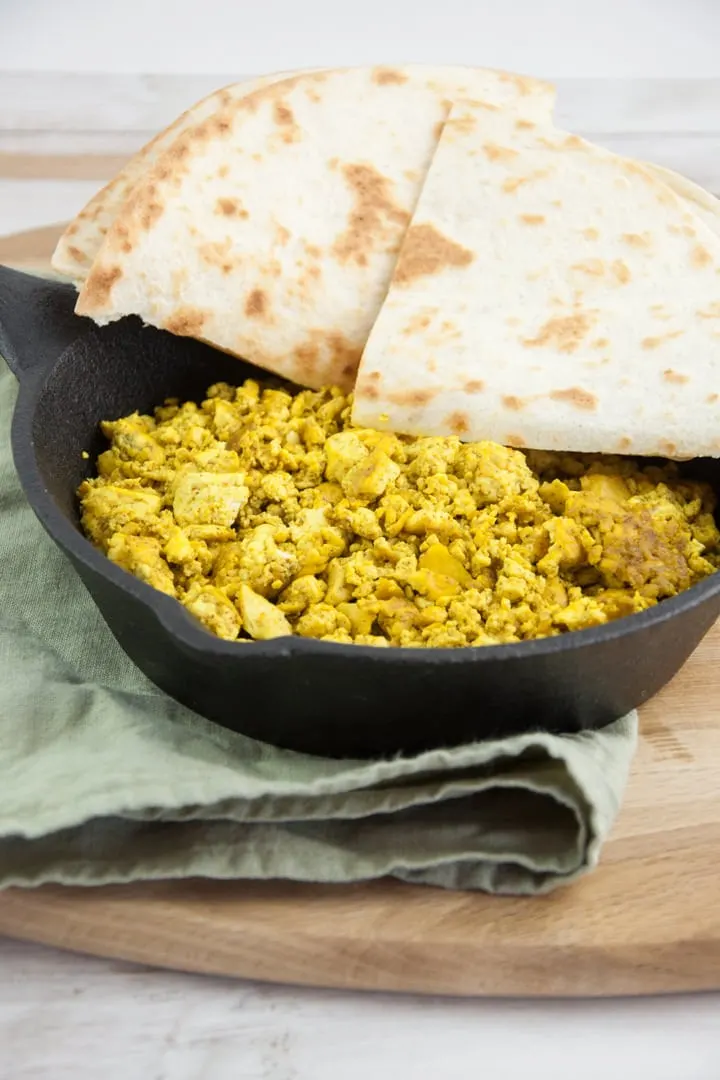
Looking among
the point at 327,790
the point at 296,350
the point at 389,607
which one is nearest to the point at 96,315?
the point at 296,350

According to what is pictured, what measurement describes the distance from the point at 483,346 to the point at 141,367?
0.74 metres

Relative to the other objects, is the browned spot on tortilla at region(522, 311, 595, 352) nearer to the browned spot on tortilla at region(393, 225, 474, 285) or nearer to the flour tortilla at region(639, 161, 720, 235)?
the browned spot on tortilla at region(393, 225, 474, 285)

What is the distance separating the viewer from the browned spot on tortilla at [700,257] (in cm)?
242

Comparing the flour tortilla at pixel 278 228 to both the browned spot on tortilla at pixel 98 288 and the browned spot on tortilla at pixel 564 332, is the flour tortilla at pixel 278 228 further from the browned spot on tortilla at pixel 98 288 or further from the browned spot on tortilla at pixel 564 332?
the browned spot on tortilla at pixel 564 332

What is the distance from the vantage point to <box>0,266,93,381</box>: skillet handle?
93.0 inches

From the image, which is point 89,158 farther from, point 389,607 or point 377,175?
point 389,607

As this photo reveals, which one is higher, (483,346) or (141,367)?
(483,346)

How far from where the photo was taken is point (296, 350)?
8.25 ft

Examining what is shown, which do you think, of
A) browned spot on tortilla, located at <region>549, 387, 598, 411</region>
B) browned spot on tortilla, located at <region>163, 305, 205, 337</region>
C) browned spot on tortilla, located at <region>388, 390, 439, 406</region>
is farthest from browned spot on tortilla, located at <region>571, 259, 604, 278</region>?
browned spot on tortilla, located at <region>163, 305, 205, 337</region>

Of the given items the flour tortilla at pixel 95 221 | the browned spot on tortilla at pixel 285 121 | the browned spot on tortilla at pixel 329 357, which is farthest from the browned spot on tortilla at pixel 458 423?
the flour tortilla at pixel 95 221

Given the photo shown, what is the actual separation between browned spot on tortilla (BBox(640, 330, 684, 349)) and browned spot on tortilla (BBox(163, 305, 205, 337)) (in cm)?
87

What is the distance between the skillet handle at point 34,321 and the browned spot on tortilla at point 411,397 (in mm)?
645

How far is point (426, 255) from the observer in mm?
2480

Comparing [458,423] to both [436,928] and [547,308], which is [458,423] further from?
[436,928]
